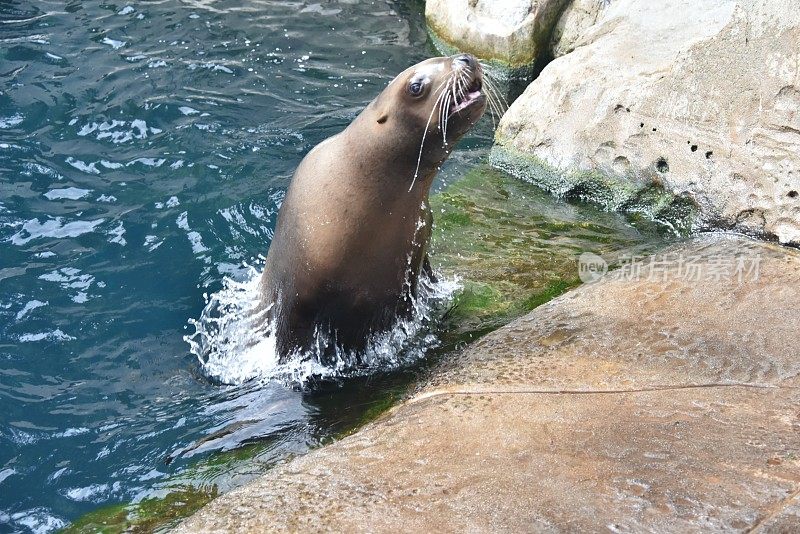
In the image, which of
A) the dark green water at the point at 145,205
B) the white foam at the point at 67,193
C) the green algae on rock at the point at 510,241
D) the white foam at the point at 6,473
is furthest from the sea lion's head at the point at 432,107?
Result: the white foam at the point at 67,193

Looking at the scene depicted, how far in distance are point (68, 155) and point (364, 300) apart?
387cm

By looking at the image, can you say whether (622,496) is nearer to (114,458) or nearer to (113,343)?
(114,458)

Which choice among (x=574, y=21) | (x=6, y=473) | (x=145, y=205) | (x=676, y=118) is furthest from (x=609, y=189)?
(x=6, y=473)

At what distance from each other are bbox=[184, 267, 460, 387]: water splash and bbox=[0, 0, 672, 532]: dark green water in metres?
0.12

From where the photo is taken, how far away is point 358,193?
4.64 m

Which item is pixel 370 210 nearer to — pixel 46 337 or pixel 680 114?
pixel 46 337

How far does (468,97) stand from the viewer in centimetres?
443

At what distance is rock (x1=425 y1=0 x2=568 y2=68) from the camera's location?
30.5 ft

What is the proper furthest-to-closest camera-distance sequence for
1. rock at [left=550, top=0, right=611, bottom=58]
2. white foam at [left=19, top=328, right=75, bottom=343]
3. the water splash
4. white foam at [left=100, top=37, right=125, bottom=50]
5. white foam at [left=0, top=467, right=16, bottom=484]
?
white foam at [left=100, top=37, right=125, bottom=50] → rock at [left=550, top=0, right=611, bottom=58] → white foam at [left=19, top=328, right=75, bottom=343] → the water splash → white foam at [left=0, top=467, right=16, bottom=484]

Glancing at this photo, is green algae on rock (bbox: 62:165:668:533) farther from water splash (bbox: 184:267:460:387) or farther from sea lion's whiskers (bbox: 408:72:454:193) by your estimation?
sea lion's whiskers (bbox: 408:72:454:193)

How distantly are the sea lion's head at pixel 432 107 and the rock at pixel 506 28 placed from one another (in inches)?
199

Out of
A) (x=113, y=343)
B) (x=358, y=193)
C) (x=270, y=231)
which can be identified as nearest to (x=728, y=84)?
(x=358, y=193)

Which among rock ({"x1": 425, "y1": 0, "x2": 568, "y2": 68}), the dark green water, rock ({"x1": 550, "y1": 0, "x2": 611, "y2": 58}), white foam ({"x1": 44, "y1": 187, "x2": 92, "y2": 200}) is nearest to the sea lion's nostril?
the dark green water

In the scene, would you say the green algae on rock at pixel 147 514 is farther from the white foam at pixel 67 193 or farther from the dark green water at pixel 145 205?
the white foam at pixel 67 193
